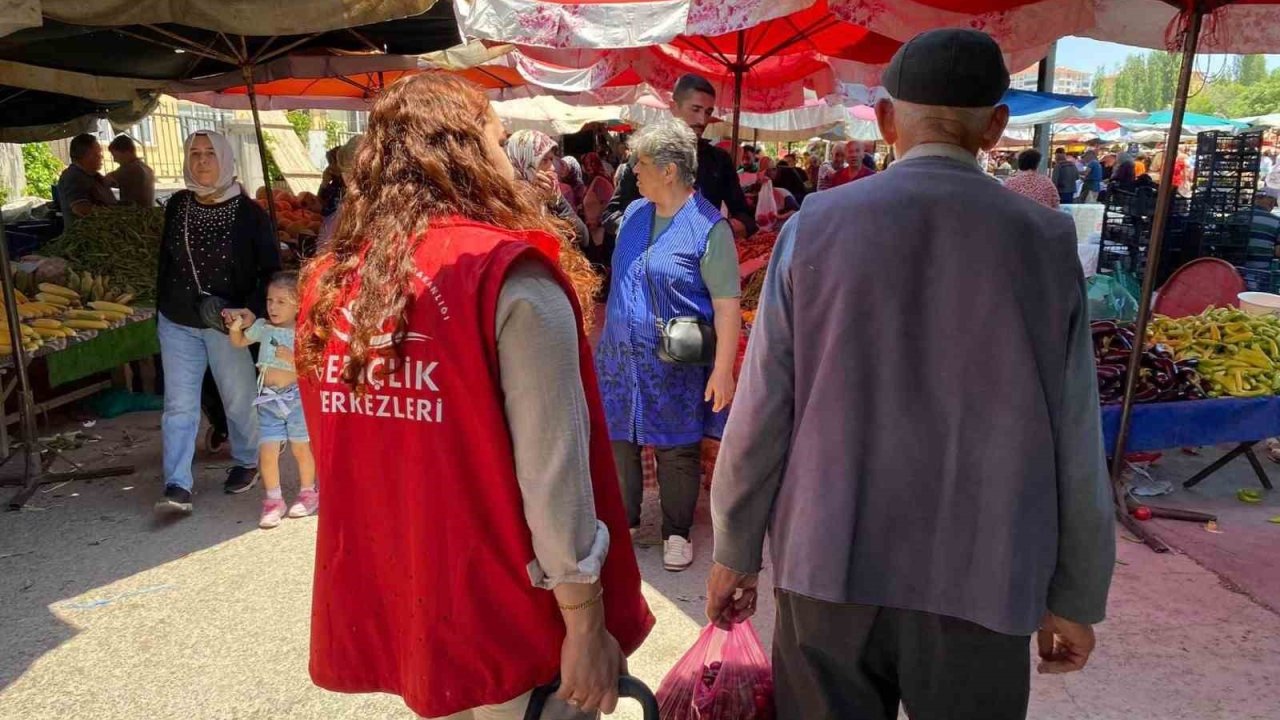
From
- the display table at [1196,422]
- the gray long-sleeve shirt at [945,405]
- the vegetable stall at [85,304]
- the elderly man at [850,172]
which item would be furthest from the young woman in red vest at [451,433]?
the elderly man at [850,172]

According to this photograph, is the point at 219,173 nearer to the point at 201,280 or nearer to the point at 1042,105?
Result: the point at 201,280

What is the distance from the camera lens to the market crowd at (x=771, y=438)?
58.0 inches

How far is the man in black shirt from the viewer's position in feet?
15.0

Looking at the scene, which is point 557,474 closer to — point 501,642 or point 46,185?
point 501,642

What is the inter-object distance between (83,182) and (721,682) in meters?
8.38

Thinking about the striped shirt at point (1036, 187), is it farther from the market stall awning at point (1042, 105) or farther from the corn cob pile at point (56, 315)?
the corn cob pile at point (56, 315)

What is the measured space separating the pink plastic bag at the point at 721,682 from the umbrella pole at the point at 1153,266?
310 centimetres

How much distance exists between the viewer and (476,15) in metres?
5.28

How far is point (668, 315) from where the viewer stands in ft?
12.1

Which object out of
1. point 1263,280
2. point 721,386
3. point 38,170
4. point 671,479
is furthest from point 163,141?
point 1263,280

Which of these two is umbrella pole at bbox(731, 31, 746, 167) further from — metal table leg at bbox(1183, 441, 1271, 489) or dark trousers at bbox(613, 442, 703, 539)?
metal table leg at bbox(1183, 441, 1271, 489)

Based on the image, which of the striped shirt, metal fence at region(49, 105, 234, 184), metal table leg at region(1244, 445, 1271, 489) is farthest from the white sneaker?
metal fence at region(49, 105, 234, 184)

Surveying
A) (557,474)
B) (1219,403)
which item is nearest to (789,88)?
(1219,403)

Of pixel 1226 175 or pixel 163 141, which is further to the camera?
pixel 163 141
